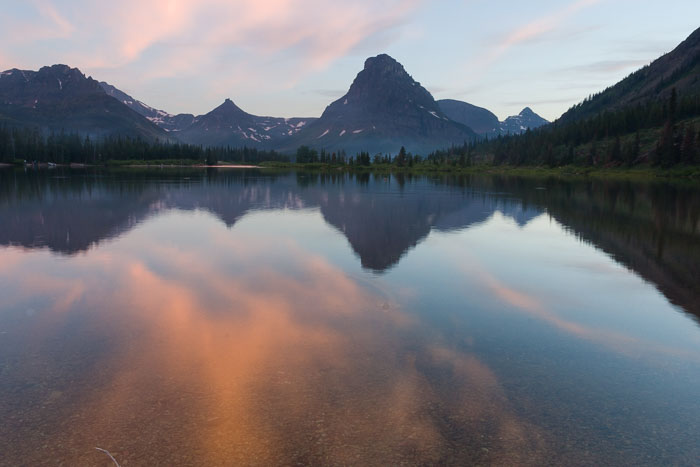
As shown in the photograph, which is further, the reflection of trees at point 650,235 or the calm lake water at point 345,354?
the reflection of trees at point 650,235

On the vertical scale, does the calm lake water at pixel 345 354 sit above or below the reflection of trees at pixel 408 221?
below

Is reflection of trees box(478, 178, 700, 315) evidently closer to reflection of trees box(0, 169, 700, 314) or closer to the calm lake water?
reflection of trees box(0, 169, 700, 314)

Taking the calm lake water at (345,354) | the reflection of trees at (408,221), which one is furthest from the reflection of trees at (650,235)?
the calm lake water at (345,354)

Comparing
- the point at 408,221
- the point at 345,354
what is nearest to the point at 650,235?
the point at 408,221

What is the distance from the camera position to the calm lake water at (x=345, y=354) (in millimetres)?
8836

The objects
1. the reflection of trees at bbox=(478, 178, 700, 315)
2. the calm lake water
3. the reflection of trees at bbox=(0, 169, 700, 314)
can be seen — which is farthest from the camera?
the reflection of trees at bbox=(0, 169, 700, 314)

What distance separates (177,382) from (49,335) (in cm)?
622

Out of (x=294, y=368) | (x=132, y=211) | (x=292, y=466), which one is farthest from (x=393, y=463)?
(x=132, y=211)

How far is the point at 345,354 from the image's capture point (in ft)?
42.3

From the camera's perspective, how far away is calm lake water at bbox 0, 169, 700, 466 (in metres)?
8.84

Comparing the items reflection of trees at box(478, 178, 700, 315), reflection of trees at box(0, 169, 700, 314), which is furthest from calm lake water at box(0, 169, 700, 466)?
Answer: reflection of trees at box(0, 169, 700, 314)

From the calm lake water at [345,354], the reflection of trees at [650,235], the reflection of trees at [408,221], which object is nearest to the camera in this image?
the calm lake water at [345,354]

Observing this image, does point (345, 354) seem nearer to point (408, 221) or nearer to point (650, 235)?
point (408, 221)

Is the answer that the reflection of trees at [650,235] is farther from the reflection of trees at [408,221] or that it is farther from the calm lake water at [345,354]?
the calm lake water at [345,354]
